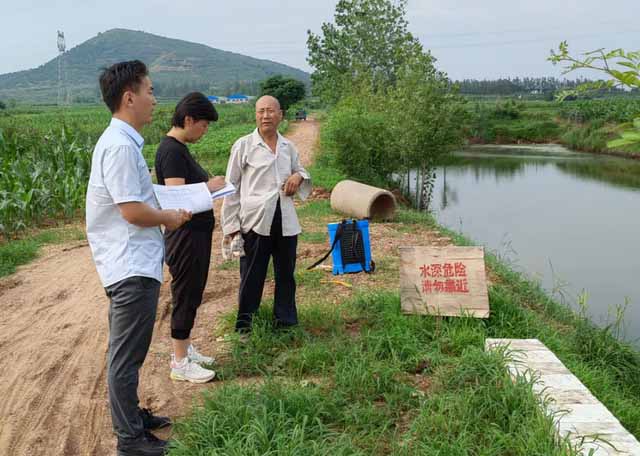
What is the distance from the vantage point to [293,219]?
422cm

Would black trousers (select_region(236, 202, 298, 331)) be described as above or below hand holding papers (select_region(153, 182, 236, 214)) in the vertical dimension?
below

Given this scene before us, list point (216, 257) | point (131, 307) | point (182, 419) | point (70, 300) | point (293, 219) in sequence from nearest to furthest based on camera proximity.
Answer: point (131, 307) → point (182, 419) → point (293, 219) → point (70, 300) → point (216, 257)

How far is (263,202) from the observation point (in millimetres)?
4070

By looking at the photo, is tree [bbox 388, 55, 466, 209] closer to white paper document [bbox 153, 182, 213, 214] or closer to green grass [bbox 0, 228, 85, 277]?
green grass [bbox 0, 228, 85, 277]

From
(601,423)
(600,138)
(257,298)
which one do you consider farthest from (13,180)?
(600,138)

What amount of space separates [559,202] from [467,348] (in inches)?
570

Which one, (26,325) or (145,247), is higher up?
(145,247)

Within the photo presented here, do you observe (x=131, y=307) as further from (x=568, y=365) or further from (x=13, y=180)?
(x=13, y=180)

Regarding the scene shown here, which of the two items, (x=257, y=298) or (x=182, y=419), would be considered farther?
(x=257, y=298)

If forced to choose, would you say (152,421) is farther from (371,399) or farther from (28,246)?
(28,246)

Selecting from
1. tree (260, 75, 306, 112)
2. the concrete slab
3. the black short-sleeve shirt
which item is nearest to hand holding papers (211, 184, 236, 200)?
the black short-sleeve shirt

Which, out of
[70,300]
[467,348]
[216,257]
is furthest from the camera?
[216,257]

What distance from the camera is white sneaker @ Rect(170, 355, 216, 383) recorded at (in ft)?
12.2

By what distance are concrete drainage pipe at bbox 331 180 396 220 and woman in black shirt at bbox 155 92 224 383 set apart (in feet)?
18.4
